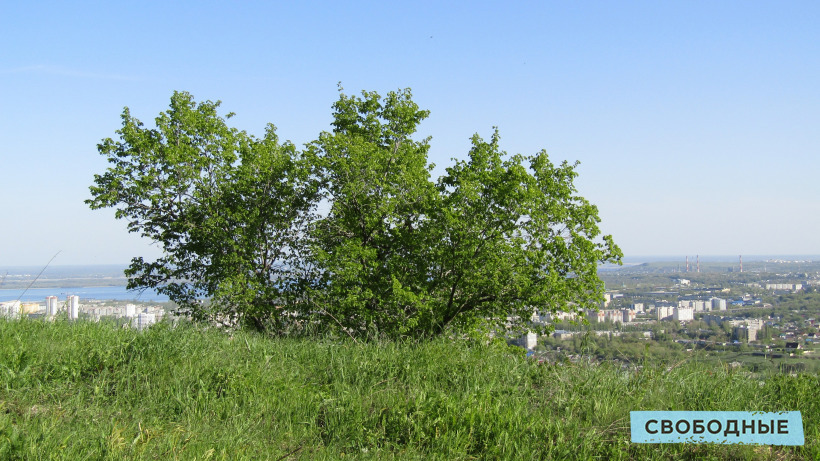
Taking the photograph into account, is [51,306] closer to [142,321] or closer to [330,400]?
[142,321]

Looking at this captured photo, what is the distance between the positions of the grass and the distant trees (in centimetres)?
869

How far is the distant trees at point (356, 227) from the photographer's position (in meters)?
15.6

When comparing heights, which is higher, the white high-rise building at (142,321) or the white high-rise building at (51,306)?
the white high-rise building at (51,306)

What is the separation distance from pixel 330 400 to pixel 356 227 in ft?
40.1

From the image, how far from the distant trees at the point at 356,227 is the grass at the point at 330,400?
8.69m

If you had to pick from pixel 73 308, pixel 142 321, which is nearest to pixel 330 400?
pixel 142 321

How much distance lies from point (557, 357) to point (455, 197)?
10004mm

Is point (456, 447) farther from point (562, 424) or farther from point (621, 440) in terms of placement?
point (621, 440)

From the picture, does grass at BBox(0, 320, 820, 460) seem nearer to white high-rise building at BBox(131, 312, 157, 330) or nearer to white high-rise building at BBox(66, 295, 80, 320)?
white high-rise building at BBox(131, 312, 157, 330)

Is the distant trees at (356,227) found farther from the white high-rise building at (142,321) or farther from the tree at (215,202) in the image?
the white high-rise building at (142,321)

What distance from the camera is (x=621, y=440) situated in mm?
4316

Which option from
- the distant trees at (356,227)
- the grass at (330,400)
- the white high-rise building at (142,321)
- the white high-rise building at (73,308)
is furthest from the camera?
the distant trees at (356,227)

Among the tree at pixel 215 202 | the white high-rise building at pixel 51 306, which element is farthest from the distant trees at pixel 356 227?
the white high-rise building at pixel 51 306

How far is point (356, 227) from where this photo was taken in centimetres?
1700
